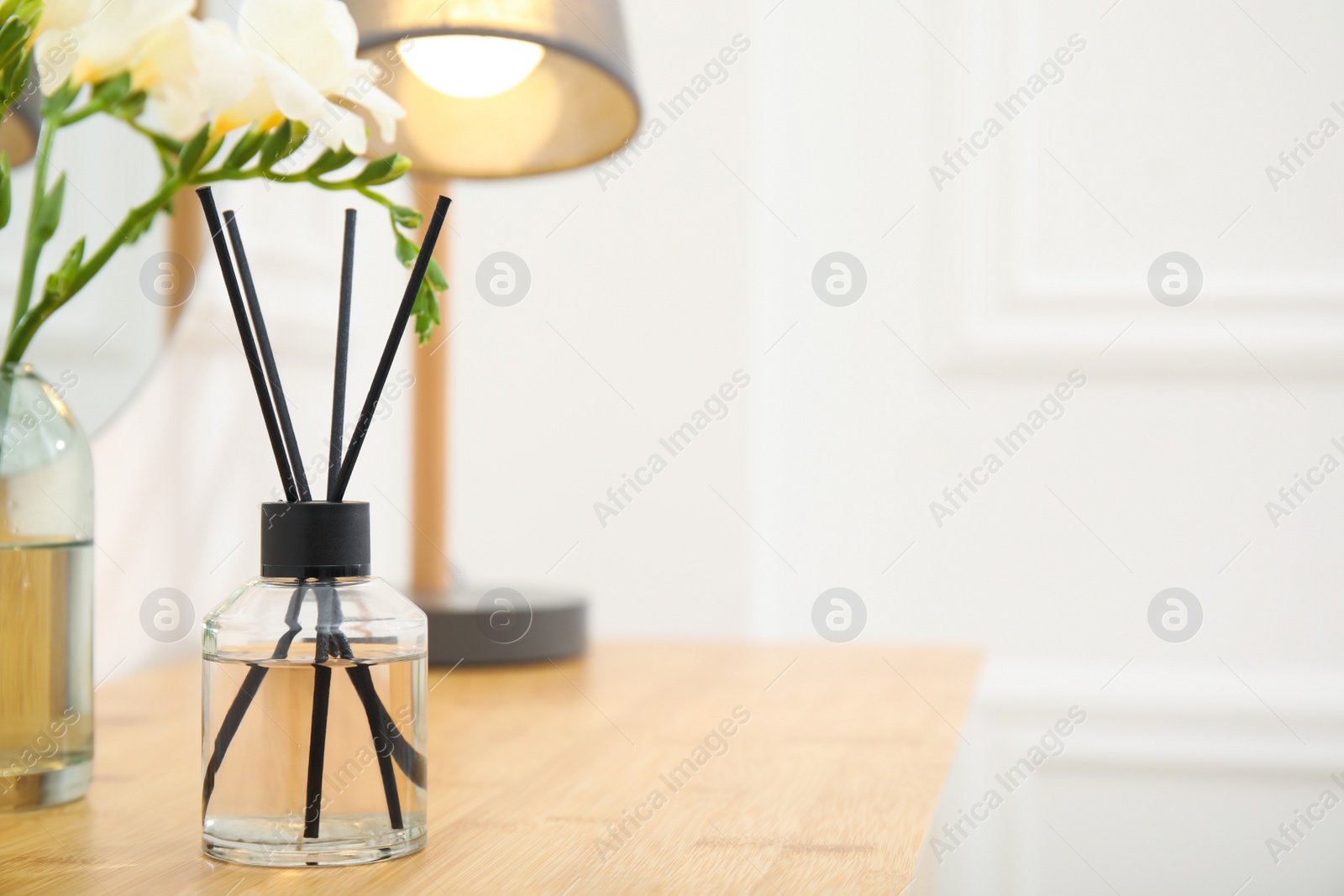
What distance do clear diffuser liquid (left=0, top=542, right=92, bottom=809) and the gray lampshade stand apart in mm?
405

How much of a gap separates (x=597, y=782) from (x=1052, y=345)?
963 mm

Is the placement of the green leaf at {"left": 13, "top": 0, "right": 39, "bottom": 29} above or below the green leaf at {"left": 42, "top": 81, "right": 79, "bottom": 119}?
above

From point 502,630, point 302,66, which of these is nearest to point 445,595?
point 502,630

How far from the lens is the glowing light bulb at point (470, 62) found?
0.86 m

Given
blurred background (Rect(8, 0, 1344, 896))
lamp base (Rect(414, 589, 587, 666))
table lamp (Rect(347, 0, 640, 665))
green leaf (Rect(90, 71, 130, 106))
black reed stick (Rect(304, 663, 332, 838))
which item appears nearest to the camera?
black reed stick (Rect(304, 663, 332, 838))

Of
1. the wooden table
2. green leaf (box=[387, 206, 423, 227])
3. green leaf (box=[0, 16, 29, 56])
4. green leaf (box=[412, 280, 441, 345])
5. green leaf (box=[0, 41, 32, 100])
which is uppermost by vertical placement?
green leaf (box=[0, 16, 29, 56])

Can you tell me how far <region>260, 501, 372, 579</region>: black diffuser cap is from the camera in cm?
44

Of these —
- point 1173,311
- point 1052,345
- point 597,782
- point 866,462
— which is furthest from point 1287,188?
point 597,782

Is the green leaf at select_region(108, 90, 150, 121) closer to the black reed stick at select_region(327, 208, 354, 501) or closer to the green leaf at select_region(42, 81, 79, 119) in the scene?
the green leaf at select_region(42, 81, 79, 119)

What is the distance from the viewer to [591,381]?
55.2 inches

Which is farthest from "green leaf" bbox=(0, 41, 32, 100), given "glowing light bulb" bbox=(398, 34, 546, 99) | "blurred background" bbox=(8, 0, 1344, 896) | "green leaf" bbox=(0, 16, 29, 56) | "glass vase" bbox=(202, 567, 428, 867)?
"blurred background" bbox=(8, 0, 1344, 896)

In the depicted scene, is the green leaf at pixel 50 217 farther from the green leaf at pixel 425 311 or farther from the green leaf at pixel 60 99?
the green leaf at pixel 425 311

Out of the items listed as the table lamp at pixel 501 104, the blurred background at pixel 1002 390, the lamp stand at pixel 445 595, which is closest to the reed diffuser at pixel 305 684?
the table lamp at pixel 501 104

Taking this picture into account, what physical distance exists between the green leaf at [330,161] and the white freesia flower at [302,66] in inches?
0.5
